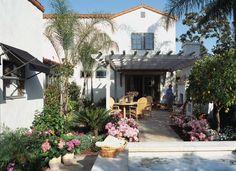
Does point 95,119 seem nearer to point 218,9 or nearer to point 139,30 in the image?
point 218,9

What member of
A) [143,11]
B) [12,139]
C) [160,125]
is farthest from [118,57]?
[143,11]

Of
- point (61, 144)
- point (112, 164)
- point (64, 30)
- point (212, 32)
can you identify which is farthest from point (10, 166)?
point (212, 32)

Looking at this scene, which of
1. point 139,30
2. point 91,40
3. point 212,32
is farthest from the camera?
point 212,32

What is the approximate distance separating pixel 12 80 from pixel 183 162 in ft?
19.3

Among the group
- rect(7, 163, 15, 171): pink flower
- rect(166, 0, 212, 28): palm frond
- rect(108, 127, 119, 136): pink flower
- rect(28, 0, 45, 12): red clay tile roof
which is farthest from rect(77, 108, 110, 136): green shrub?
rect(166, 0, 212, 28): palm frond

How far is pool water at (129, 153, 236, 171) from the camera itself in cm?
888

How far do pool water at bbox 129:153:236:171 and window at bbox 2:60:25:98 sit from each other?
13.9 feet

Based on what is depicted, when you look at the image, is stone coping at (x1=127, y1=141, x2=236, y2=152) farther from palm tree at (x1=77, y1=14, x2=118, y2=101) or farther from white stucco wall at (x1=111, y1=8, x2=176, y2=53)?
white stucco wall at (x1=111, y1=8, x2=176, y2=53)

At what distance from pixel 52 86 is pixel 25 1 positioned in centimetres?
833

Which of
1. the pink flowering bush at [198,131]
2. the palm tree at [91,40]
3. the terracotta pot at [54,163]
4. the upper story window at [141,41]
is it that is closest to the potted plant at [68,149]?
the terracotta pot at [54,163]

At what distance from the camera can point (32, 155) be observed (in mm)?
8711

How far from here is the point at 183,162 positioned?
9.38 metres

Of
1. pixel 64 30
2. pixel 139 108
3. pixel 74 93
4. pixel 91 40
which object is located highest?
pixel 91 40

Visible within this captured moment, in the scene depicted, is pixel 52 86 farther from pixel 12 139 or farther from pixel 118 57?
pixel 12 139
